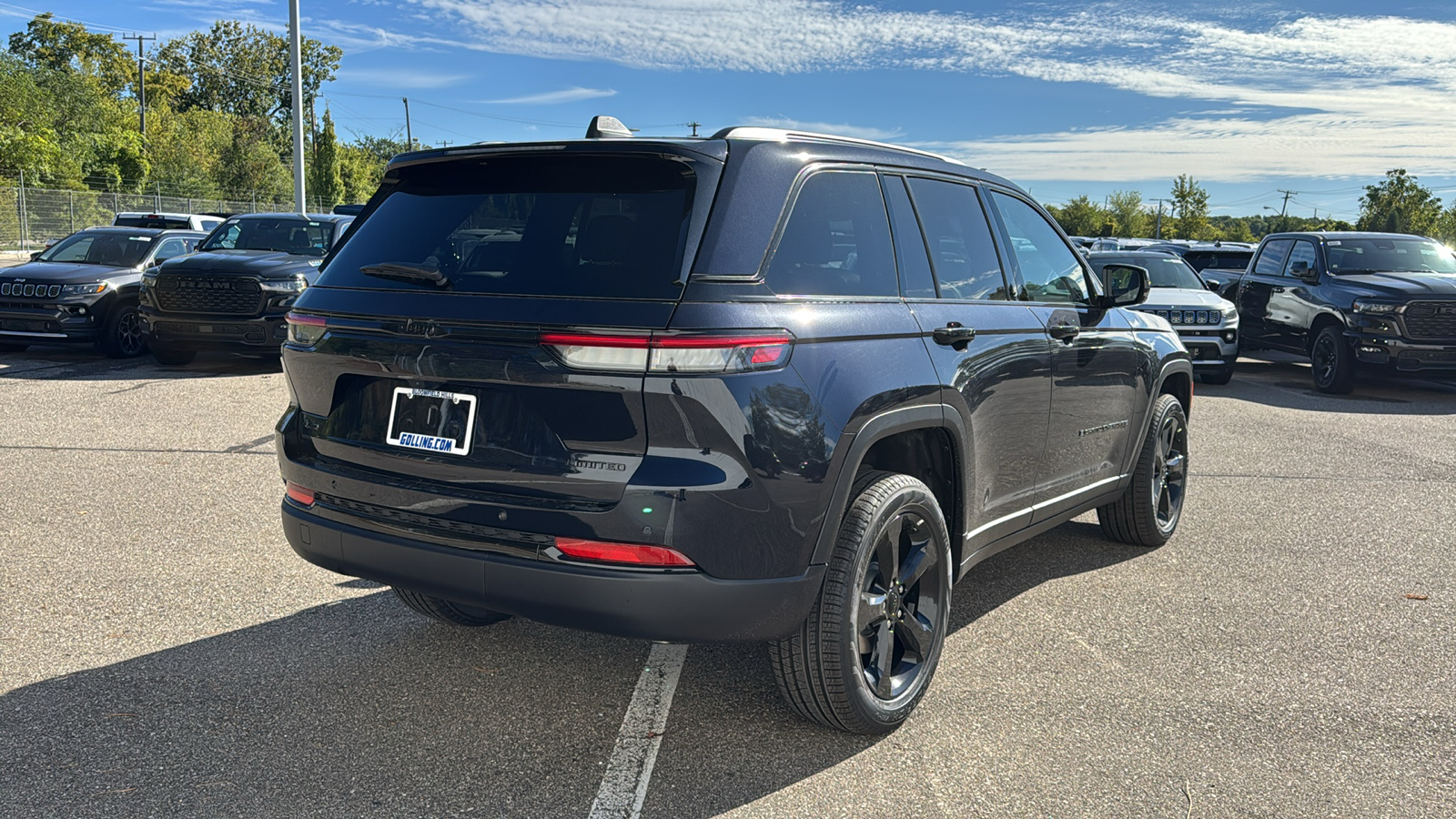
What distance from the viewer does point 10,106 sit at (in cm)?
5353

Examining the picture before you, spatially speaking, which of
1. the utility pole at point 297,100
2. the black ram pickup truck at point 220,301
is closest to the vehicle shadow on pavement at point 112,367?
the black ram pickup truck at point 220,301

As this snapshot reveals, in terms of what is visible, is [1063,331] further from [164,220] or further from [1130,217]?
[1130,217]

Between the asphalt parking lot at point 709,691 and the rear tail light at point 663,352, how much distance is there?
1189 millimetres

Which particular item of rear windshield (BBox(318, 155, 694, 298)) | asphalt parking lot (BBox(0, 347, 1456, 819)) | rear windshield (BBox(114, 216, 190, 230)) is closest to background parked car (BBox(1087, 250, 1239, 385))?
asphalt parking lot (BBox(0, 347, 1456, 819))

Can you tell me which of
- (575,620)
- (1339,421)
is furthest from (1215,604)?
(1339,421)

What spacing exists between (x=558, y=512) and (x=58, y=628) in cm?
249

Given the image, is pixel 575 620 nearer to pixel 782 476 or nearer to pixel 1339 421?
pixel 782 476

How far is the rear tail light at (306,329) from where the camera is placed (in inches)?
138

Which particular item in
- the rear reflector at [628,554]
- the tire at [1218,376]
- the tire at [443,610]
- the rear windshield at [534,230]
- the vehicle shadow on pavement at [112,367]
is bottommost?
the vehicle shadow on pavement at [112,367]

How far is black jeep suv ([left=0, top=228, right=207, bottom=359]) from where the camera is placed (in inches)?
496

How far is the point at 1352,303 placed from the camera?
12953 mm

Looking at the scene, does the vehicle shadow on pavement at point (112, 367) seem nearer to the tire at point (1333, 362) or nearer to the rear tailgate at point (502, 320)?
the rear tailgate at point (502, 320)

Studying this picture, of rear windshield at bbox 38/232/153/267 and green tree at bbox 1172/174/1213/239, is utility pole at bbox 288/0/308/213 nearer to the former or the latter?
rear windshield at bbox 38/232/153/267

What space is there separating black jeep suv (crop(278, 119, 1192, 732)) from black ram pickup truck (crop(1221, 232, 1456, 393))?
422 inches
